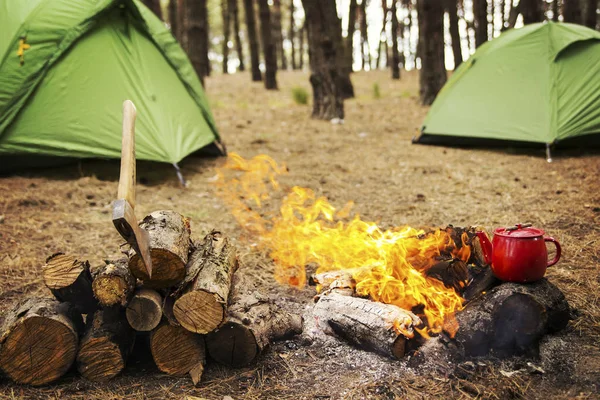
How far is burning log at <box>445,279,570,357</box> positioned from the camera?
263cm

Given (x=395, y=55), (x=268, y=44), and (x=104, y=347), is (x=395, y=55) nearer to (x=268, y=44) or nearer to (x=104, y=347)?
(x=268, y=44)

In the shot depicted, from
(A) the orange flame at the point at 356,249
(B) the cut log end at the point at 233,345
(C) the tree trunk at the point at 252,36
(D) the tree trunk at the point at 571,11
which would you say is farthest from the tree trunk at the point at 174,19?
(B) the cut log end at the point at 233,345

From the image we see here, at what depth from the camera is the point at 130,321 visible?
2.57 metres

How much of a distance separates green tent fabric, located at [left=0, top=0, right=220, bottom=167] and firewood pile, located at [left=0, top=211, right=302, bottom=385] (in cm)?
355

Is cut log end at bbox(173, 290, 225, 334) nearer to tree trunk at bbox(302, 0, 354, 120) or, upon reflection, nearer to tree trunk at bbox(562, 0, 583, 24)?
tree trunk at bbox(302, 0, 354, 120)

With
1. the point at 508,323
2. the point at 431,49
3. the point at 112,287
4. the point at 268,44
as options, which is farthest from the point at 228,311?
the point at 268,44

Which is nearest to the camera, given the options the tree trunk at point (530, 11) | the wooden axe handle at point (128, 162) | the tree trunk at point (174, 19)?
the wooden axe handle at point (128, 162)

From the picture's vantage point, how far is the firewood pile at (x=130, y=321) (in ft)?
8.30

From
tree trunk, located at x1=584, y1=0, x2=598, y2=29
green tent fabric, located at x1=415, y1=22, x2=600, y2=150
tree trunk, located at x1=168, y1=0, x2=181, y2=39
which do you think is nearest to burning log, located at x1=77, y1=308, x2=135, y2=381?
green tent fabric, located at x1=415, y1=22, x2=600, y2=150

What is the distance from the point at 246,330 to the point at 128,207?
0.92m

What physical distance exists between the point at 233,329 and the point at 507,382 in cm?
139

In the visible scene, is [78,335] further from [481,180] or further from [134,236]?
[481,180]

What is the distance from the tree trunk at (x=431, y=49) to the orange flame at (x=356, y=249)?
6.93 m

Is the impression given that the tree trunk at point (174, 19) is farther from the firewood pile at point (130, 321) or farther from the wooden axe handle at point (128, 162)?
the firewood pile at point (130, 321)
